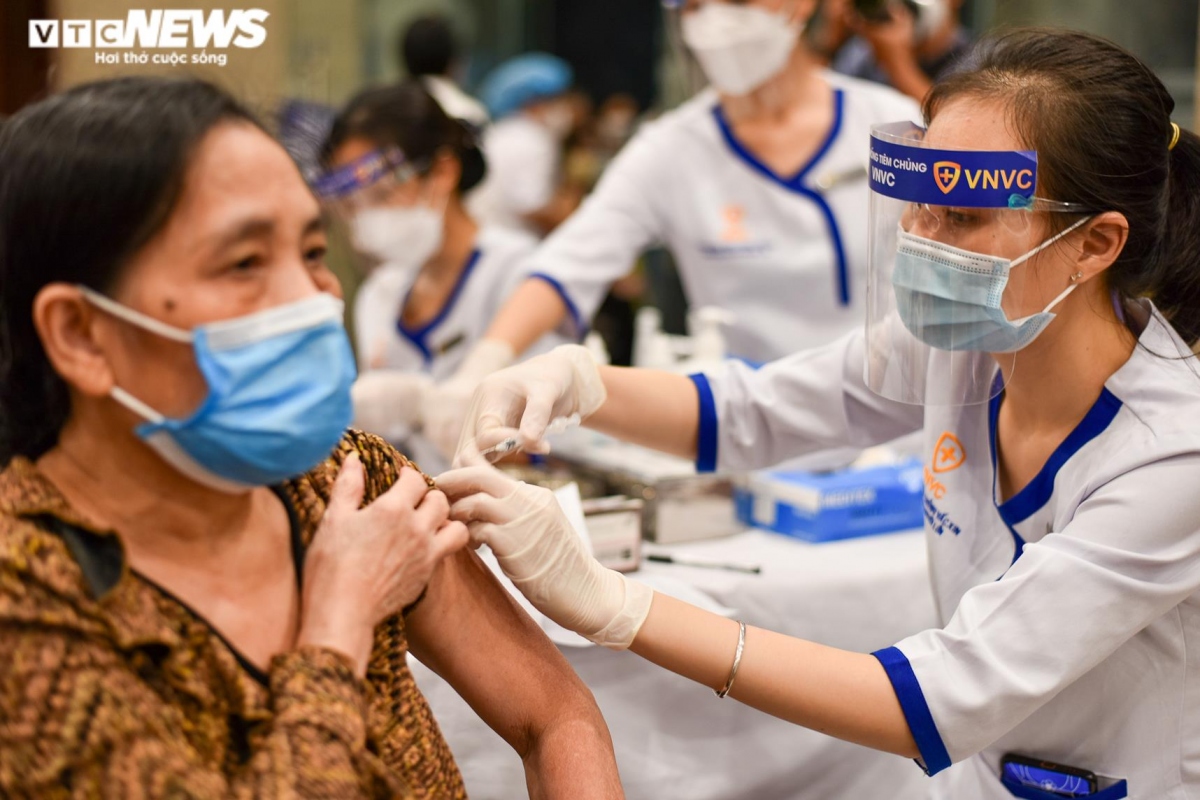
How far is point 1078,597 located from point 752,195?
164cm

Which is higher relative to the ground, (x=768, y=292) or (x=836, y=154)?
(x=836, y=154)

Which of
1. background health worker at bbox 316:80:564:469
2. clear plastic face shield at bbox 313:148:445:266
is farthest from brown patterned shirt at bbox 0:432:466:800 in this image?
clear plastic face shield at bbox 313:148:445:266

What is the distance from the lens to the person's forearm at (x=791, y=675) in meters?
1.46

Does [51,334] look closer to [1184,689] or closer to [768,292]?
[1184,689]

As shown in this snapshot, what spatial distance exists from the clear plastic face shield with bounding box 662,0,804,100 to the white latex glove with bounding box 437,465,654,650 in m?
1.71

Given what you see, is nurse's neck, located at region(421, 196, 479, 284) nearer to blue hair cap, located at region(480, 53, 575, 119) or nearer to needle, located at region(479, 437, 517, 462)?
needle, located at region(479, 437, 517, 462)

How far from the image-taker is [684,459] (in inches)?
83.3

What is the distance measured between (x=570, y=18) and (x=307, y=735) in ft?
27.6

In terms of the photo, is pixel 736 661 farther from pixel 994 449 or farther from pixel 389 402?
pixel 389 402

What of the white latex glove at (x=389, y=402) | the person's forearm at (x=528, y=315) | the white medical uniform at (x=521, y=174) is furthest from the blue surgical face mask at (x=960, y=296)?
the white medical uniform at (x=521, y=174)

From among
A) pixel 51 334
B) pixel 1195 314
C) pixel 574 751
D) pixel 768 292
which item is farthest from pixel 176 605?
pixel 768 292

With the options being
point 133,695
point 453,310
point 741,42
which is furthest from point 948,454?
point 453,310

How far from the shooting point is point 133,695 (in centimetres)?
103

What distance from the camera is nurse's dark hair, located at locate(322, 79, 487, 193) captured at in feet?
10.1
